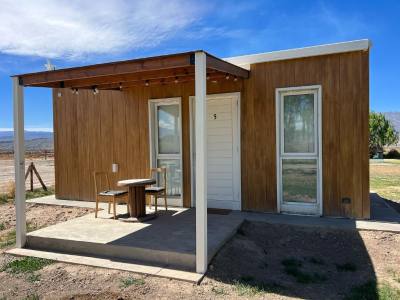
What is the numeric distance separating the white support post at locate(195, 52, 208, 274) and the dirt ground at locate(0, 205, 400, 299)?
0.77ft

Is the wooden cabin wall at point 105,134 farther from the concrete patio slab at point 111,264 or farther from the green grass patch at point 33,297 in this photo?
the green grass patch at point 33,297

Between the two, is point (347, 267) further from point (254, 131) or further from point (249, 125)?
point (249, 125)

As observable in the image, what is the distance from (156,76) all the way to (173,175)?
2.06 meters

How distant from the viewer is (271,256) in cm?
419

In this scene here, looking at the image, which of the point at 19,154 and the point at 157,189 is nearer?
the point at 19,154

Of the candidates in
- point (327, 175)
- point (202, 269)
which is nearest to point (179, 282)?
point (202, 269)

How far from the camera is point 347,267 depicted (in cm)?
387

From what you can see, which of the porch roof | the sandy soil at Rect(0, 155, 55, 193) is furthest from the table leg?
the sandy soil at Rect(0, 155, 55, 193)

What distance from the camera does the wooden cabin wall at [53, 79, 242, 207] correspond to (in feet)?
20.8

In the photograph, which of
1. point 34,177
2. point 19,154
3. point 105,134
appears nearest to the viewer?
point 19,154

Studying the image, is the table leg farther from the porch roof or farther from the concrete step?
the porch roof

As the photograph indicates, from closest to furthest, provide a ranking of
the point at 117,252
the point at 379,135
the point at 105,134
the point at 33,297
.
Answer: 1. the point at 33,297
2. the point at 117,252
3. the point at 105,134
4. the point at 379,135

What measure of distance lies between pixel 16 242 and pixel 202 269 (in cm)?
282

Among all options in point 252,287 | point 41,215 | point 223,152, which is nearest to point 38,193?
point 41,215
